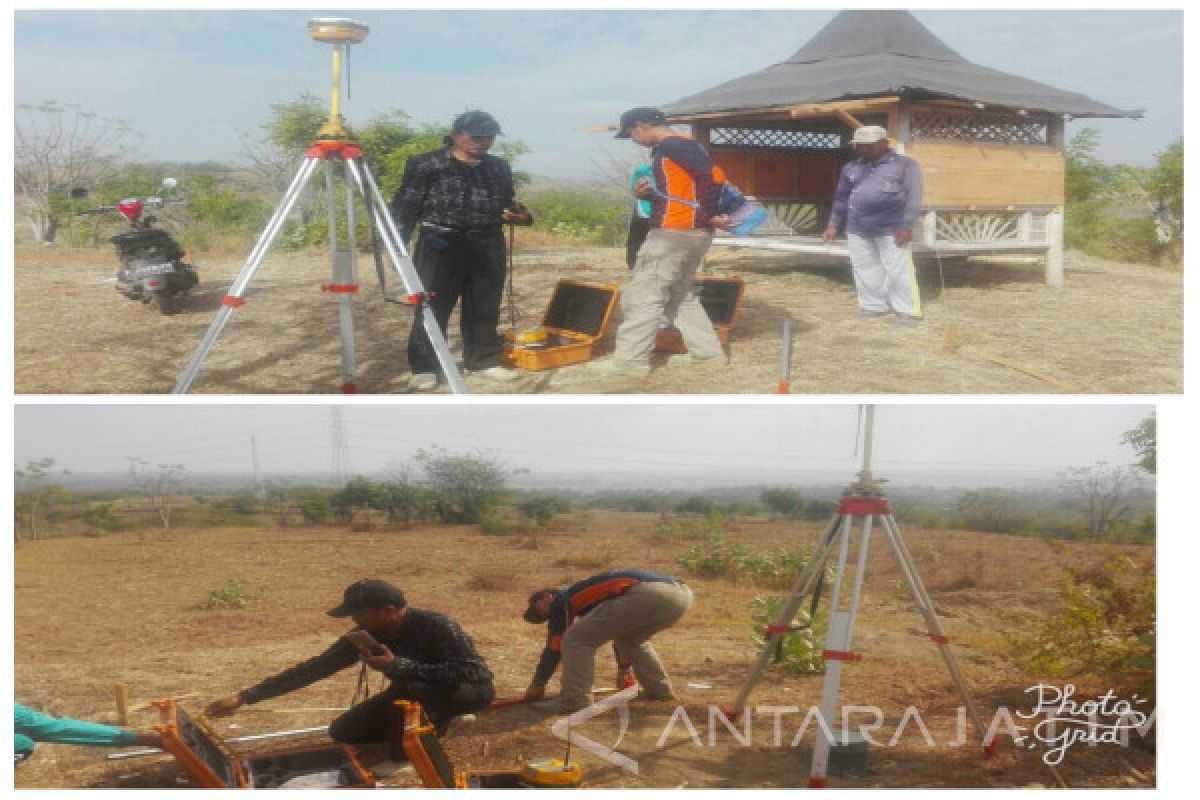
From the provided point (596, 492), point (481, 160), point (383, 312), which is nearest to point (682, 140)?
point (481, 160)

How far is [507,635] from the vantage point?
249 inches

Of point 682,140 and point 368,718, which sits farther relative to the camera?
point 682,140

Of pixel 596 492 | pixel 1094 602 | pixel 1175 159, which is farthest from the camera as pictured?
pixel 1175 159

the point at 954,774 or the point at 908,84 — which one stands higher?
the point at 908,84

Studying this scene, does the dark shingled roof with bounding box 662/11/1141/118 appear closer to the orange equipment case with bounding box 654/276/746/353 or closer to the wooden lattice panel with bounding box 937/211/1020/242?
the wooden lattice panel with bounding box 937/211/1020/242

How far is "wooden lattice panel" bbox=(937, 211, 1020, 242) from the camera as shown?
844cm

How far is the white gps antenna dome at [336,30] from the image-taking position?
471 centimetres

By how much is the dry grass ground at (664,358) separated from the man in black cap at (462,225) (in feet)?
0.89

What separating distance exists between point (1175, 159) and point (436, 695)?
24.4 ft

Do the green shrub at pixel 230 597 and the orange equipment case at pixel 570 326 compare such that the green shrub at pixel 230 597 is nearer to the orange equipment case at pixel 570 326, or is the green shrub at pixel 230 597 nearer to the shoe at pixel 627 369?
the orange equipment case at pixel 570 326

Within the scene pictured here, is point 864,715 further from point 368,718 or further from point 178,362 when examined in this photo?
point 178,362

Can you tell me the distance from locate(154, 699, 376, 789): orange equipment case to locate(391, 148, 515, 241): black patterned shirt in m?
2.33

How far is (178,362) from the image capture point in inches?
243

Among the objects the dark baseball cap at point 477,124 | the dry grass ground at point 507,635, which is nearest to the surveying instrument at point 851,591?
the dry grass ground at point 507,635
